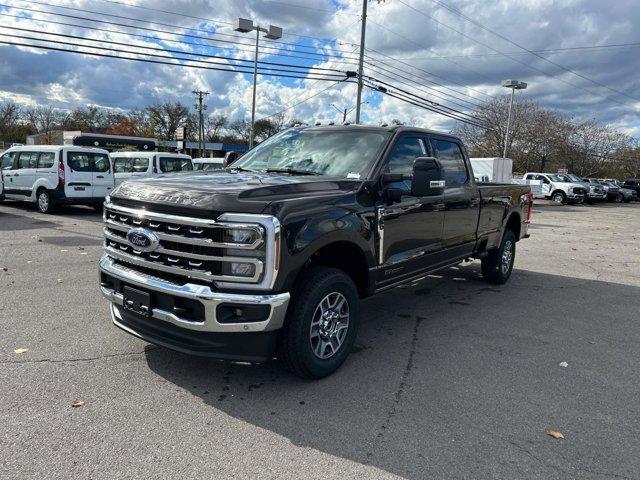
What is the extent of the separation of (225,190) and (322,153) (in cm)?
159

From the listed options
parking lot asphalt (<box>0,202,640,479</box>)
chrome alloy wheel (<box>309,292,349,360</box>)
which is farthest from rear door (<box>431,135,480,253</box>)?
chrome alloy wheel (<box>309,292,349,360</box>)

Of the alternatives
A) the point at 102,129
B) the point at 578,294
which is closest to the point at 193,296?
the point at 578,294

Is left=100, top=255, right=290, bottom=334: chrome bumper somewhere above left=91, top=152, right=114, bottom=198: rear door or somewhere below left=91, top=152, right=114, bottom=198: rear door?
below

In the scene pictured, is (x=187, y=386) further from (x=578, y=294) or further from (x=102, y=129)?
(x=102, y=129)

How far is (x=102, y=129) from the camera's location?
83.6 meters

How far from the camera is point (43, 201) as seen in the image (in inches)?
557

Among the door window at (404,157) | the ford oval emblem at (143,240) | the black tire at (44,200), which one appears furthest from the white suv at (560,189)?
the ford oval emblem at (143,240)

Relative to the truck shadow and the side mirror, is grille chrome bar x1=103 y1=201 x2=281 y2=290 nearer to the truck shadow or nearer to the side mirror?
the truck shadow

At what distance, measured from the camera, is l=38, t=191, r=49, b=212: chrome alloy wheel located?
14039mm

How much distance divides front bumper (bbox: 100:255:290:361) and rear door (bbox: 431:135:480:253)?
9.29 feet

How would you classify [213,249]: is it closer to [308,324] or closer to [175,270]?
[175,270]

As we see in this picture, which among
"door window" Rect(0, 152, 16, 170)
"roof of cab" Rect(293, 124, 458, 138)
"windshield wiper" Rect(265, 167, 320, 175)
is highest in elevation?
"roof of cab" Rect(293, 124, 458, 138)

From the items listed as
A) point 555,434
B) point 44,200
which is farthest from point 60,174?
point 555,434

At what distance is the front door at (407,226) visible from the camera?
14.5ft
